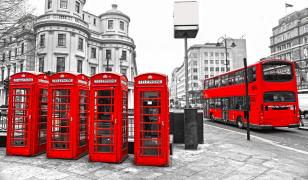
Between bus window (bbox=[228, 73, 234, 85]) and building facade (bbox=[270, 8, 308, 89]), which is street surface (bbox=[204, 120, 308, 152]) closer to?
bus window (bbox=[228, 73, 234, 85])

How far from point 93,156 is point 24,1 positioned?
1007 centimetres

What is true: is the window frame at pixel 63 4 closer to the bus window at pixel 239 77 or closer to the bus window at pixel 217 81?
the bus window at pixel 217 81

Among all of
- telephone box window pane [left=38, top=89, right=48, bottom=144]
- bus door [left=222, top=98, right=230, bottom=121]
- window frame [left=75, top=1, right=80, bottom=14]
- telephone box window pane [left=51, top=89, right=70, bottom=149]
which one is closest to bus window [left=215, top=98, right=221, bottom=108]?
bus door [left=222, top=98, right=230, bottom=121]

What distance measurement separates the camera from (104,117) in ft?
21.1

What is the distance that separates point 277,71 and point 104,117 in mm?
11442

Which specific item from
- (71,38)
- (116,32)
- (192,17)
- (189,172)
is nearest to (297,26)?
(116,32)

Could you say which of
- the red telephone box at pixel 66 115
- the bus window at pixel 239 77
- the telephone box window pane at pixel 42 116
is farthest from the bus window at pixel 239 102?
the telephone box window pane at pixel 42 116

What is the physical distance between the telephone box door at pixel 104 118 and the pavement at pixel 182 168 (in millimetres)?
533

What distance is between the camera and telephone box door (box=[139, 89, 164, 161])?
6195 millimetres

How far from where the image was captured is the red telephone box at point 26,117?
702 centimetres

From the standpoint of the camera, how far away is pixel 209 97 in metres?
21.1

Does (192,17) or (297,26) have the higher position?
(297,26)

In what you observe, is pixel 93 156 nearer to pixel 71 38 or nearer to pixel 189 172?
pixel 189 172

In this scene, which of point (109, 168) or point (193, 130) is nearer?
point (109, 168)
